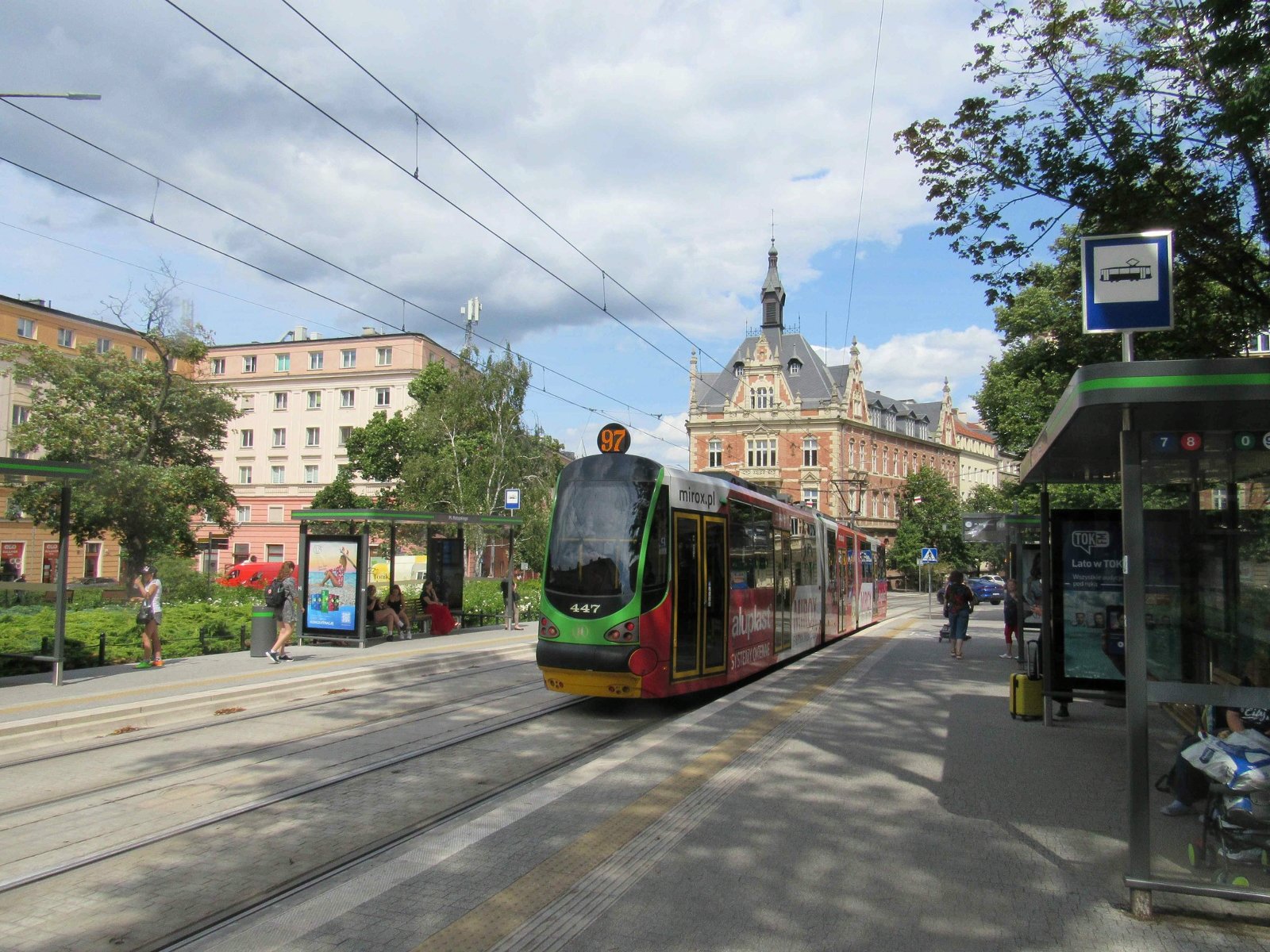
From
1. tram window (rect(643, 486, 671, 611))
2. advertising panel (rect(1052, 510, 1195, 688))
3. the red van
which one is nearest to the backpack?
tram window (rect(643, 486, 671, 611))

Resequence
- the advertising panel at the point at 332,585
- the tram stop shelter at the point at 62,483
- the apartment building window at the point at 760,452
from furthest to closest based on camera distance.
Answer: the apartment building window at the point at 760,452 < the advertising panel at the point at 332,585 < the tram stop shelter at the point at 62,483

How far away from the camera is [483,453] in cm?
4497

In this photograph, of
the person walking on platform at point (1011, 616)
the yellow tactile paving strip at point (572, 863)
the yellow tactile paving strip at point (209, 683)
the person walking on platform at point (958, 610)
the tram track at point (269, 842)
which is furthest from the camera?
the person walking on platform at point (1011, 616)

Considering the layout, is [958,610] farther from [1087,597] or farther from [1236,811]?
[1236,811]

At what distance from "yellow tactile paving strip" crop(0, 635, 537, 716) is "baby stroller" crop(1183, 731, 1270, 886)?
37.5 ft

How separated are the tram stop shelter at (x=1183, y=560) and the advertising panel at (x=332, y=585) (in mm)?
14703

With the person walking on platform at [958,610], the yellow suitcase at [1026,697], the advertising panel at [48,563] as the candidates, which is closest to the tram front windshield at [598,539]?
the yellow suitcase at [1026,697]

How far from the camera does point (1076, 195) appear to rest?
11.8m

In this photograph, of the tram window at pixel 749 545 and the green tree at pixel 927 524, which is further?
the green tree at pixel 927 524

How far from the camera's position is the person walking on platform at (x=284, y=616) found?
52.9ft

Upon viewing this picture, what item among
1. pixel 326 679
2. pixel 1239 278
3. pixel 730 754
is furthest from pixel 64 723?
pixel 1239 278

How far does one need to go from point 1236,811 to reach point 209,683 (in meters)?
12.7

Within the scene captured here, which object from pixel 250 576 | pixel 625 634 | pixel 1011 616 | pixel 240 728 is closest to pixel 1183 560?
pixel 625 634

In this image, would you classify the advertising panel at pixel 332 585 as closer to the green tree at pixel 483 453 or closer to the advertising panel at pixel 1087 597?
the advertising panel at pixel 1087 597
